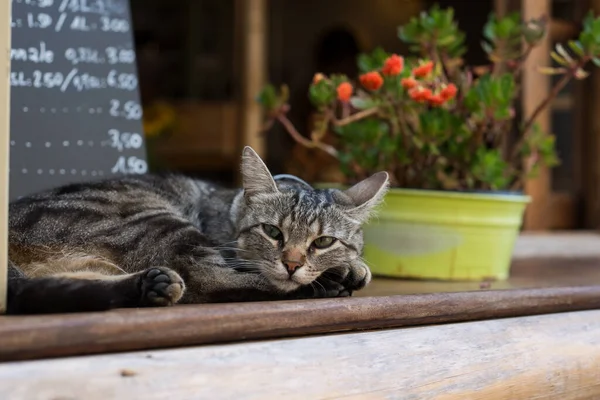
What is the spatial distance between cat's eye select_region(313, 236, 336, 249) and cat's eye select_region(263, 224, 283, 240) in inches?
2.7

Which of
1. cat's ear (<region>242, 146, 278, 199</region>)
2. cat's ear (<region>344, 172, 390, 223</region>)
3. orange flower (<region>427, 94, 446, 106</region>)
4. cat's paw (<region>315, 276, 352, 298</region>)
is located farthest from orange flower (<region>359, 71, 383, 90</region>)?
cat's paw (<region>315, 276, 352, 298</region>)

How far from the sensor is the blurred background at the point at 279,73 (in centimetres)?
315

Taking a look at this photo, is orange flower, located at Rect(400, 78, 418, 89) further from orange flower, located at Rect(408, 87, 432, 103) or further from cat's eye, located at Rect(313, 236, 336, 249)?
cat's eye, located at Rect(313, 236, 336, 249)

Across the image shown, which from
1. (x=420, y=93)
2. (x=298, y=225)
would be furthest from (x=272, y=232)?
(x=420, y=93)

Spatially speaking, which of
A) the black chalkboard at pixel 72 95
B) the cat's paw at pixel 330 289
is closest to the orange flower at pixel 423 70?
the cat's paw at pixel 330 289

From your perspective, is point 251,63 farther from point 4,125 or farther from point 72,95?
point 4,125

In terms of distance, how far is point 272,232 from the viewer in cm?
147

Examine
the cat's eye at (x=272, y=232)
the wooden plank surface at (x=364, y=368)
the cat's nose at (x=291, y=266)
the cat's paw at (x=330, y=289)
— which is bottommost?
the wooden plank surface at (x=364, y=368)

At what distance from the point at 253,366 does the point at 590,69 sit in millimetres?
2603

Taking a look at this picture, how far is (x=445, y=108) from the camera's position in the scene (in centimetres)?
185

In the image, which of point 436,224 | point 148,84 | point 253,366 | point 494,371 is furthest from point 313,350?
point 148,84

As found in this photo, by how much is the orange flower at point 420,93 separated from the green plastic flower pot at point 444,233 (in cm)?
23

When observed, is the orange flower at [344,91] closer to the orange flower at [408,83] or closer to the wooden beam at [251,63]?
the orange flower at [408,83]

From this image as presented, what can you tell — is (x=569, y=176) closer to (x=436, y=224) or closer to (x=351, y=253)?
(x=436, y=224)
